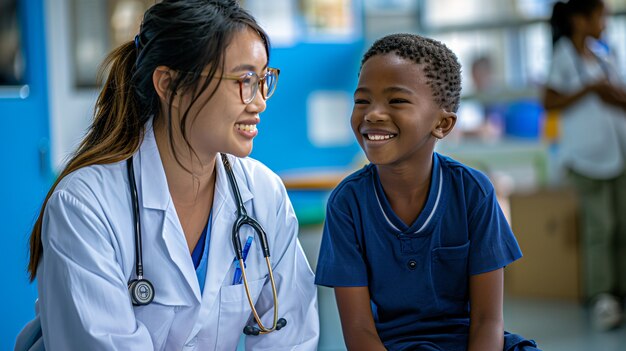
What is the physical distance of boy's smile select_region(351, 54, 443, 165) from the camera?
58.3 inches

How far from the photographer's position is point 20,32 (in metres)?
3.43

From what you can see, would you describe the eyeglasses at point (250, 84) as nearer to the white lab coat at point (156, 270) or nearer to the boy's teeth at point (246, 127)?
the boy's teeth at point (246, 127)

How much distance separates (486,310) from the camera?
151cm

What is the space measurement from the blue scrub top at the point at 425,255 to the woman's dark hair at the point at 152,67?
1.27 ft

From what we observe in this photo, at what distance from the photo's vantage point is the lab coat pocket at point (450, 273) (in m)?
1.53

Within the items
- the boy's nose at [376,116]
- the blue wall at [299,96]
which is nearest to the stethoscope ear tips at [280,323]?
the boy's nose at [376,116]

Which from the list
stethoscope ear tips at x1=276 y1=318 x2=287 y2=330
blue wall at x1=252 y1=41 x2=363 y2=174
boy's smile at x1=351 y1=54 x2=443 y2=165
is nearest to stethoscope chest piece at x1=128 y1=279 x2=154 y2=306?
stethoscope ear tips at x1=276 y1=318 x2=287 y2=330

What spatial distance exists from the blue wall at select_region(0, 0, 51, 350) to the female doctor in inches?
74.1

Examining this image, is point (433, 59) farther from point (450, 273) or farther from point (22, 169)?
point (22, 169)

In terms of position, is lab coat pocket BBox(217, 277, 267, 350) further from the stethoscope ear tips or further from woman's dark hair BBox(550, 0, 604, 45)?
woman's dark hair BBox(550, 0, 604, 45)

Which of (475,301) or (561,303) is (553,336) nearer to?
(561,303)

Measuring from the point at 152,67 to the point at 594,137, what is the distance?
2.50 metres

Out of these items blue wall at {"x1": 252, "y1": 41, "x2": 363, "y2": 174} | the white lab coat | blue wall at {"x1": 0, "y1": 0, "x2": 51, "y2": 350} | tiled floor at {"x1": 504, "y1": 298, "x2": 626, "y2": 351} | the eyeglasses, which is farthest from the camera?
blue wall at {"x1": 252, "y1": 41, "x2": 363, "y2": 174}

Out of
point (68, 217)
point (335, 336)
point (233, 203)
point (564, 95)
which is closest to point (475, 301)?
point (233, 203)
